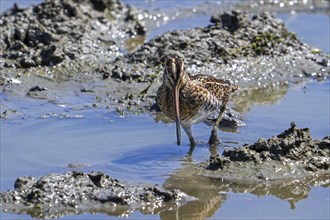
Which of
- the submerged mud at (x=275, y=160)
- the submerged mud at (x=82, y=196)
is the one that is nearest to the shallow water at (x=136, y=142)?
the submerged mud at (x=82, y=196)

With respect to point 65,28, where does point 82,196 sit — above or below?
below

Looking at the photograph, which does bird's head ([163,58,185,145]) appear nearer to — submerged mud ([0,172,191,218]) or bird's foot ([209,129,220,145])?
bird's foot ([209,129,220,145])

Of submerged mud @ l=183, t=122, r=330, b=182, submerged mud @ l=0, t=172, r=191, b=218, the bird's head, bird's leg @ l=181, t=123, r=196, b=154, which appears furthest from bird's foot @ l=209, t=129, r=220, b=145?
submerged mud @ l=0, t=172, r=191, b=218

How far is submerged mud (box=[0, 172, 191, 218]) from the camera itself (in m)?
7.24

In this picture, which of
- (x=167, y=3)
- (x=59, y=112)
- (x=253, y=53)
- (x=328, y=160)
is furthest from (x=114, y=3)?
(x=328, y=160)

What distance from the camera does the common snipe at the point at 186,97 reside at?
873cm

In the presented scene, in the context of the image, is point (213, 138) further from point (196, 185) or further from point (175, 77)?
point (196, 185)

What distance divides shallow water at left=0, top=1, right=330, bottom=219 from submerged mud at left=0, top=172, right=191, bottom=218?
4.4 inches

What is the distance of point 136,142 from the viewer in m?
9.34

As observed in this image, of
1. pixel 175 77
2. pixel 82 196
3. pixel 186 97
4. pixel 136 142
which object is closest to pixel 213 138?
Result: pixel 186 97

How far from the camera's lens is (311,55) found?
492 inches

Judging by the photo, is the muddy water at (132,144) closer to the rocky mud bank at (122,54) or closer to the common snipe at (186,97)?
the common snipe at (186,97)

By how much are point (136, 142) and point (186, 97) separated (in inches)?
28.7

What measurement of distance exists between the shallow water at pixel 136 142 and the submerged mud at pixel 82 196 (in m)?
0.11
